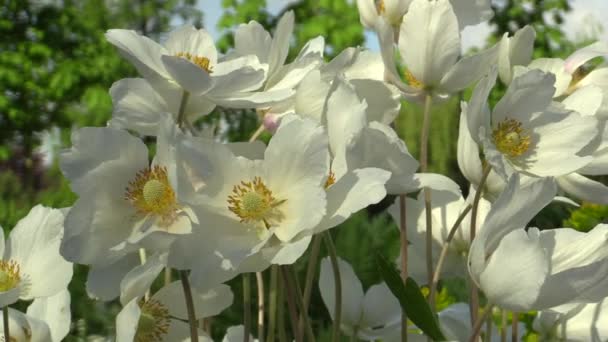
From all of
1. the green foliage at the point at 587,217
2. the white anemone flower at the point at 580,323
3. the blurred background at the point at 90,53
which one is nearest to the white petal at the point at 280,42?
the white anemone flower at the point at 580,323

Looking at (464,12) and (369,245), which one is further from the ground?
(464,12)

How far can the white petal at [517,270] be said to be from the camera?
75 centimetres

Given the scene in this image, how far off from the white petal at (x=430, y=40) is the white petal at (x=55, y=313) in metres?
0.49

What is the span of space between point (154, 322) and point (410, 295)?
0.31 m

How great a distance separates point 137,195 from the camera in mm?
813

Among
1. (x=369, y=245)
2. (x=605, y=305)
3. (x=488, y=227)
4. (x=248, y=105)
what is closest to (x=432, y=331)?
(x=488, y=227)

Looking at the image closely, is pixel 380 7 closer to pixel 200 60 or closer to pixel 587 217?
pixel 200 60

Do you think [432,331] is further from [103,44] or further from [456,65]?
[103,44]

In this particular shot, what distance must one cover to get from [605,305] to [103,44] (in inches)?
497

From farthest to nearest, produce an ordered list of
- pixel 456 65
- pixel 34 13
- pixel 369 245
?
pixel 34 13 < pixel 369 245 < pixel 456 65

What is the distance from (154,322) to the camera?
924 mm

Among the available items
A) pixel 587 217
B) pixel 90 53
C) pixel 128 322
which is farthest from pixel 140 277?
pixel 90 53

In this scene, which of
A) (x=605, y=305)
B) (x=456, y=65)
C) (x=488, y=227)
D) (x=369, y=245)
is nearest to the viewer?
(x=488, y=227)

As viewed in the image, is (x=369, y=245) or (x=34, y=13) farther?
(x=34, y=13)
